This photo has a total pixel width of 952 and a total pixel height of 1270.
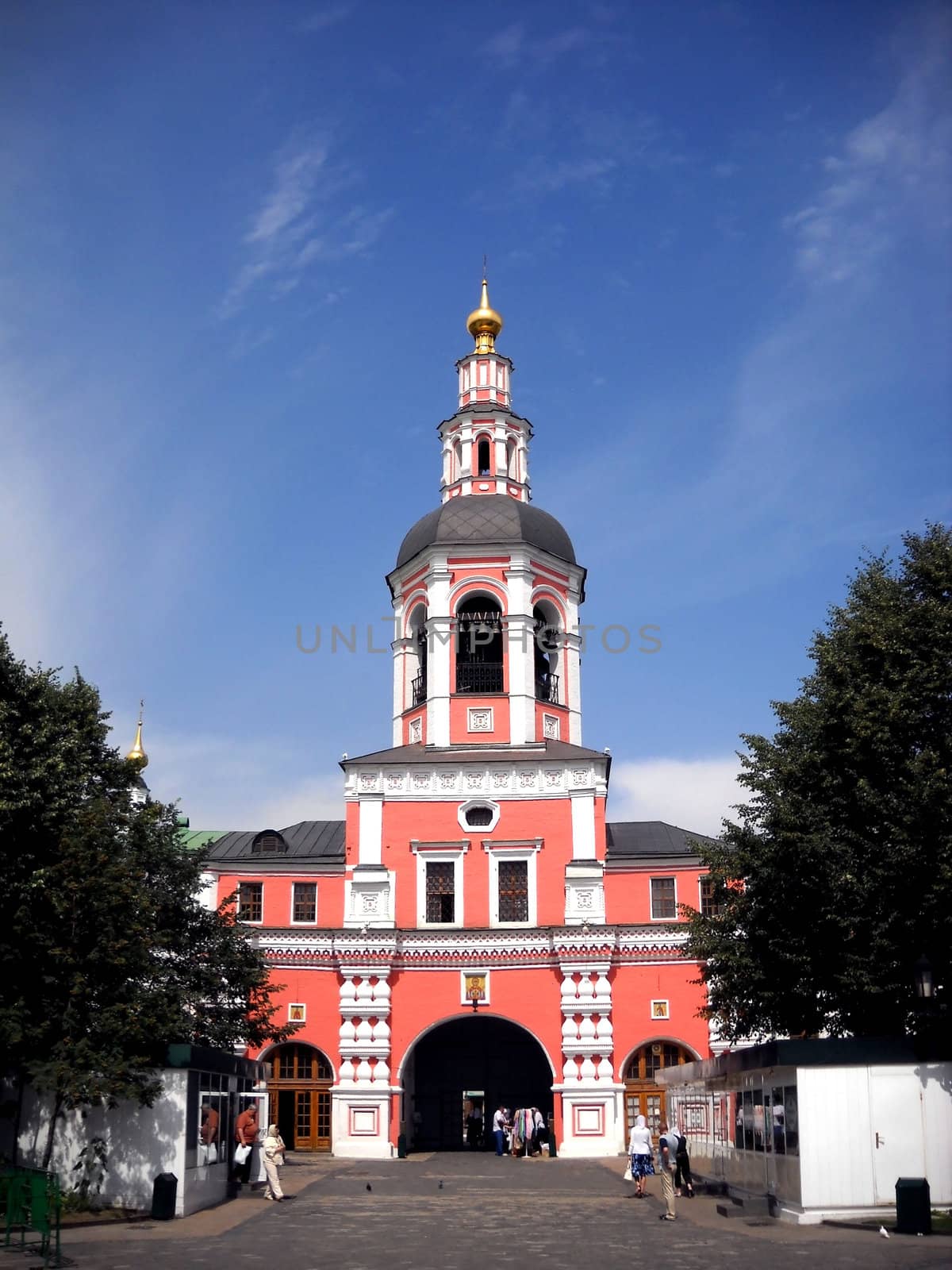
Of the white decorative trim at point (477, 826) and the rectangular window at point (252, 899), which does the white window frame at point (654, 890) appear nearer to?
the white decorative trim at point (477, 826)

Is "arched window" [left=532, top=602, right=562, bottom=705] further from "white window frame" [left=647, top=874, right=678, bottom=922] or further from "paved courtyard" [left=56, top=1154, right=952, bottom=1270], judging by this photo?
"paved courtyard" [left=56, top=1154, right=952, bottom=1270]

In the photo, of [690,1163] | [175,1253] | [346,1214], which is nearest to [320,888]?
[690,1163]

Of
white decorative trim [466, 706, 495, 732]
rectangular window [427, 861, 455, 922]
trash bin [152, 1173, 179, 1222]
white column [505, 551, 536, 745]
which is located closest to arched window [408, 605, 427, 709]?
white decorative trim [466, 706, 495, 732]

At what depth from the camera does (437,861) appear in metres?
39.4

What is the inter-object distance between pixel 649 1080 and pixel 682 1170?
13.7 meters

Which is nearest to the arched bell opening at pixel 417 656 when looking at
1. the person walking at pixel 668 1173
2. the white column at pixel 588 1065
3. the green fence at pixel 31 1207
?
the white column at pixel 588 1065

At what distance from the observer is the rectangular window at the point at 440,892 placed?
39.0 metres

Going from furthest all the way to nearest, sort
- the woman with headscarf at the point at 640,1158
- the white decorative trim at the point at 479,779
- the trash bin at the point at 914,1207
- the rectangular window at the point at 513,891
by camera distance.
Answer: the white decorative trim at the point at 479,779 → the rectangular window at the point at 513,891 → the woman with headscarf at the point at 640,1158 → the trash bin at the point at 914,1207

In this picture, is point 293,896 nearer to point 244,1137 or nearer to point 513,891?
point 513,891

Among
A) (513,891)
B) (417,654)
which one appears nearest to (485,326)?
(417,654)

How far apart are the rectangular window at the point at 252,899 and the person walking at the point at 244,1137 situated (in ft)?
50.2

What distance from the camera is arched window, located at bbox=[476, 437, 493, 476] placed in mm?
46088

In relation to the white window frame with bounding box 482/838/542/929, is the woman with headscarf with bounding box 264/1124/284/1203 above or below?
below

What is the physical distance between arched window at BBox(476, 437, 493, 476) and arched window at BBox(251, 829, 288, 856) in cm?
1381
